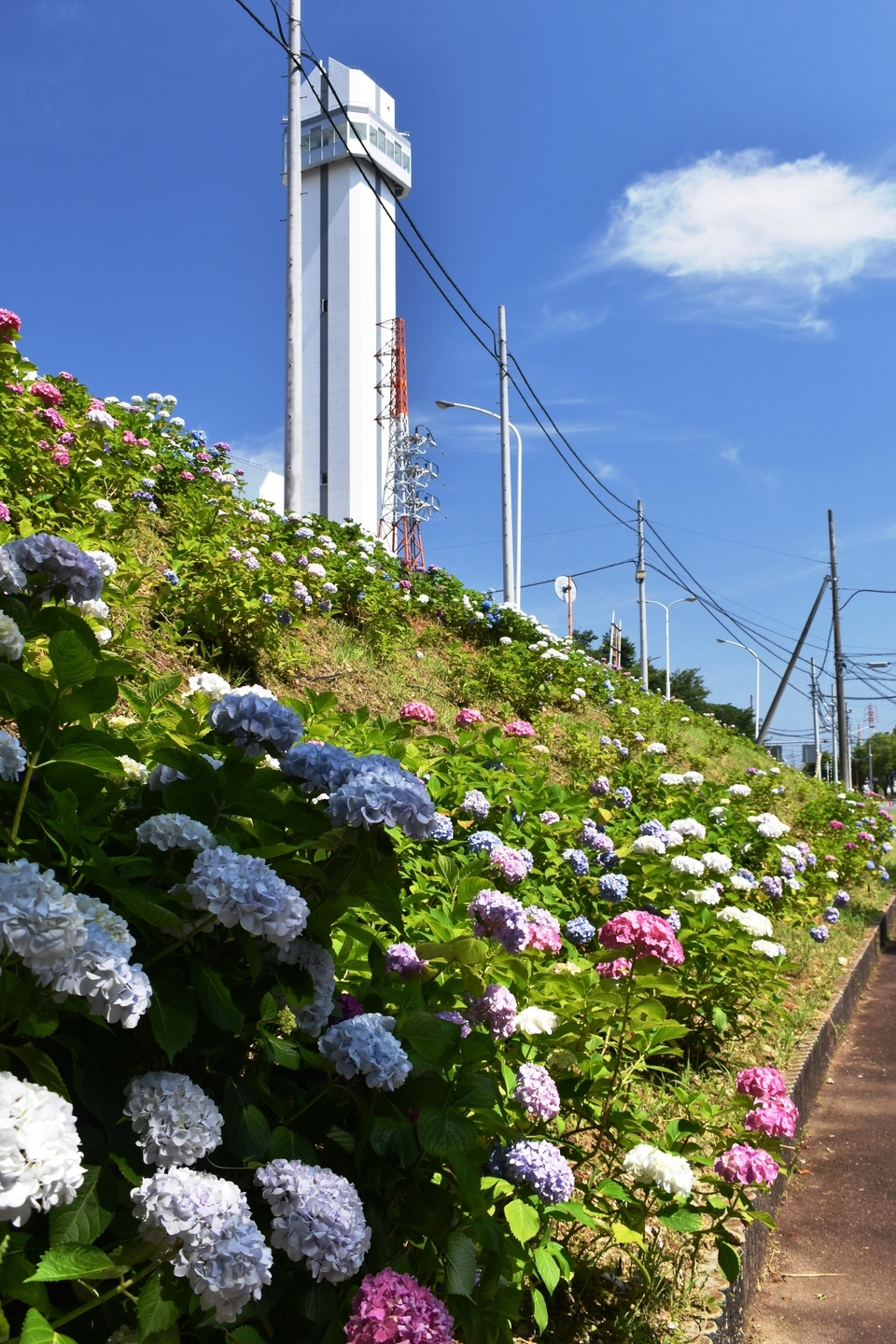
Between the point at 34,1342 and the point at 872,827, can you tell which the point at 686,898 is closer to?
the point at 34,1342

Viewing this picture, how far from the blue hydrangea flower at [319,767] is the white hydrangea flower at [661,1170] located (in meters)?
1.34

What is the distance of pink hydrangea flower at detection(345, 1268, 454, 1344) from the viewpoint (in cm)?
137

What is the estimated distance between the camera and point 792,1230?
3596 millimetres

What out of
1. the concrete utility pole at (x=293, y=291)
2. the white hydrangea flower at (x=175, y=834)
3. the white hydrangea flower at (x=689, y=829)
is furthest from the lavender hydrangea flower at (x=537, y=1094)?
the concrete utility pole at (x=293, y=291)

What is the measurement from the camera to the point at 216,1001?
1359 mm

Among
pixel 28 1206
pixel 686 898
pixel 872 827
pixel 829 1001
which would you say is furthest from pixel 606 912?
pixel 872 827

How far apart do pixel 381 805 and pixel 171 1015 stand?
→ 1.40ft

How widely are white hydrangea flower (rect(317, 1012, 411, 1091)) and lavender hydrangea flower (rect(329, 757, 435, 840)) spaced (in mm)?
351

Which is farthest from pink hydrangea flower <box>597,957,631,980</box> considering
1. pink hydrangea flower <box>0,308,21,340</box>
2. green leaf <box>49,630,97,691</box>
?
pink hydrangea flower <box>0,308,21,340</box>

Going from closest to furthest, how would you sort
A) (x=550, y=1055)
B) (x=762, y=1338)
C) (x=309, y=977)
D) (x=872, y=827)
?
(x=309, y=977), (x=550, y=1055), (x=762, y=1338), (x=872, y=827)

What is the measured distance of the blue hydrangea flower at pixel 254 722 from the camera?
1721mm

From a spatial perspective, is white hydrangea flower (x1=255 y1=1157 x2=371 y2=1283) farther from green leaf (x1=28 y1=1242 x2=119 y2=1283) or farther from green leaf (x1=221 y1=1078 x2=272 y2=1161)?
green leaf (x1=28 y1=1242 x2=119 y2=1283)

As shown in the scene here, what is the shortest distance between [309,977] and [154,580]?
441 cm

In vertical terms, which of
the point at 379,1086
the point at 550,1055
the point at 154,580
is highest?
the point at 154,580
